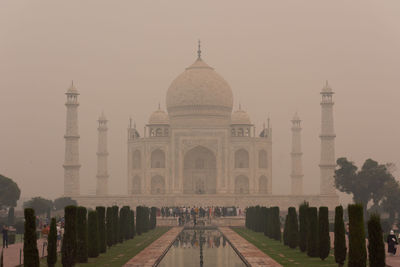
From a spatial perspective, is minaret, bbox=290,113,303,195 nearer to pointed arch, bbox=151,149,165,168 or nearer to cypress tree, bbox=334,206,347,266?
pointed arch, bbox=151,149,165,168

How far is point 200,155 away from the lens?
176 feet

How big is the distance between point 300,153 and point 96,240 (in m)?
36.8

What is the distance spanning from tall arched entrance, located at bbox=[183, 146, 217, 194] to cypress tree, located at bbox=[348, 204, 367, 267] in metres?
37.9

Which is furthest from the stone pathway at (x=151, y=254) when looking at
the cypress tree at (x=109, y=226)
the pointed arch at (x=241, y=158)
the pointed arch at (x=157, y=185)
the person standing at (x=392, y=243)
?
the pointed arch at (x=241, y=158)

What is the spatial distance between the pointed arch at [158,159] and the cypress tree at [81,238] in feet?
117

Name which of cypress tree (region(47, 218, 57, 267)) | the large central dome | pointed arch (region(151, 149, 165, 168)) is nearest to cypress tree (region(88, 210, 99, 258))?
cypress tree (region(47, 218, 57, 267))

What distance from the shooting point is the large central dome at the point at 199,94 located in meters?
54.2

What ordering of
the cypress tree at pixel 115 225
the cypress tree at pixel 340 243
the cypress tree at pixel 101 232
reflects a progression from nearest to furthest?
the cypress tree at pixel 340 243
the cypress tree at pixel 101 232
the cypress tree at pixel 115 225

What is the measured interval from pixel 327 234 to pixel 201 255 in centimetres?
302

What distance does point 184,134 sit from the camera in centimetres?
5209

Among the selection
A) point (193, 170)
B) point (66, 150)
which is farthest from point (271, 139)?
point (66, 150)

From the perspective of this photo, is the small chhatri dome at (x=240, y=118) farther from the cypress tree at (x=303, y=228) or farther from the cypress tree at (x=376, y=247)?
the cypress tree at (x=376, y=247)

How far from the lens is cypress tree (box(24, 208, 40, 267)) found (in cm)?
1345

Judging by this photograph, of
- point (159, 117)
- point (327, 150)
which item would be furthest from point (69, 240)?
point (159, 117)
